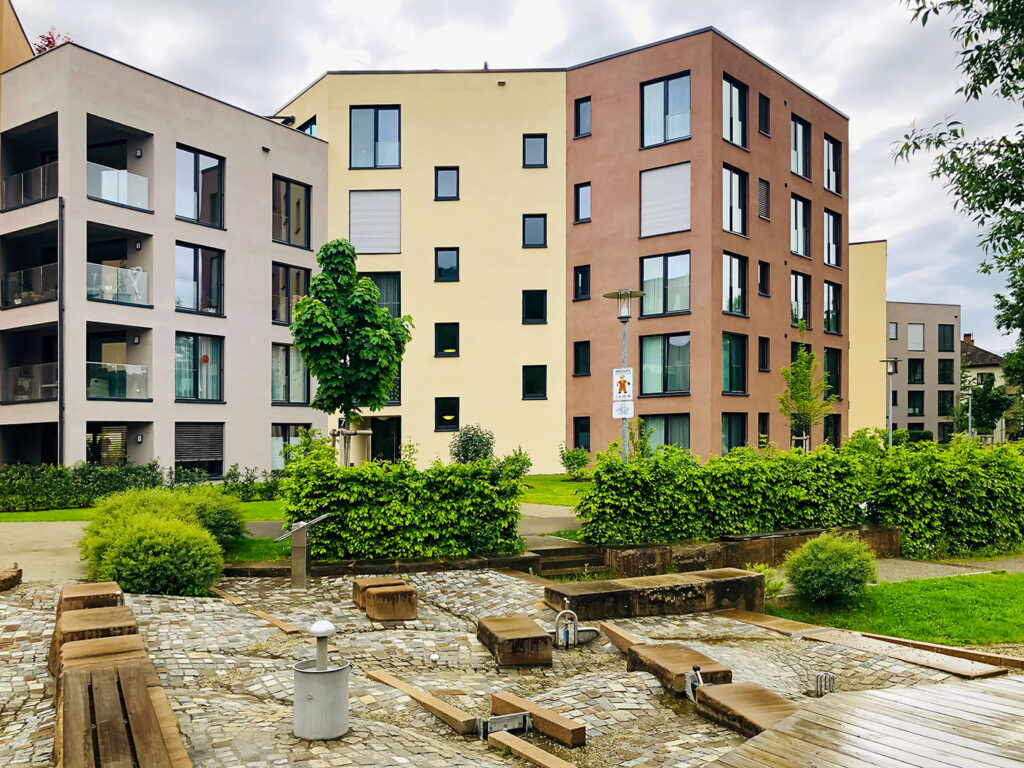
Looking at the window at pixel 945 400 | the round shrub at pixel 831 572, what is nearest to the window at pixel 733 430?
the round shrub at pixel 831 572

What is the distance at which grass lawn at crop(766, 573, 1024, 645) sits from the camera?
10.1 m

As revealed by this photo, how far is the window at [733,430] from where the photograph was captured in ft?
100

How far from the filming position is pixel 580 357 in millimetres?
33250

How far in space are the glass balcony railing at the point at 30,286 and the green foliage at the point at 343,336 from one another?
41.9ft

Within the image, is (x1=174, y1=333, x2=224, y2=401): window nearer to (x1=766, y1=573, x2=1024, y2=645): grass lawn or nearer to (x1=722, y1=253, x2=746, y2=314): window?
(x1=722, y1=253, x2=746, y2=314): window

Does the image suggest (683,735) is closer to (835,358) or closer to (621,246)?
(621,246)

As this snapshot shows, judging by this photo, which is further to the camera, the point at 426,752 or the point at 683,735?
the point at 683,735

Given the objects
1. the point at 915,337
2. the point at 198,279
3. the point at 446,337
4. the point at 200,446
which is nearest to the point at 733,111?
the point at 446,337

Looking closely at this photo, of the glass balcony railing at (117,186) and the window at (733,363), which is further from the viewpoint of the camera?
the window at (733,363)

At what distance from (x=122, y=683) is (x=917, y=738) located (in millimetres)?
4876

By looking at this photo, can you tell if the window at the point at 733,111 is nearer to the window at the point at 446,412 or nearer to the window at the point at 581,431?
the window at the point at 581,431

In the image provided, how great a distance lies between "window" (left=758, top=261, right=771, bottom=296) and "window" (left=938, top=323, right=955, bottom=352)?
135ft

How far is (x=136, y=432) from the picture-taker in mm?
25359

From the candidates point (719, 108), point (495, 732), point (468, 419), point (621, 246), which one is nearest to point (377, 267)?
point (468, 419)
